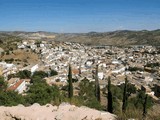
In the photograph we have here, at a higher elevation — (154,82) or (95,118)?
(95,118)

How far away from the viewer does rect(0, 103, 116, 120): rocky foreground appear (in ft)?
23.1

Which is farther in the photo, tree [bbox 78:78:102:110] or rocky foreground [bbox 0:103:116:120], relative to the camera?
tree [bbox 78:78:102:110]

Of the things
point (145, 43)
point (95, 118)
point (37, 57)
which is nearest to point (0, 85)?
point (95, 118)

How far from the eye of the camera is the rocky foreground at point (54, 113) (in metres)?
7.05

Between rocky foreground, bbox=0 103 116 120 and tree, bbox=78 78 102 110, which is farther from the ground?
rocky foreground, bbox=0 103 116 120

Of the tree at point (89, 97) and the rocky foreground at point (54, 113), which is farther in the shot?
the tree at point (89, 97)

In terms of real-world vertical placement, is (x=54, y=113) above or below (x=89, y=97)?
above

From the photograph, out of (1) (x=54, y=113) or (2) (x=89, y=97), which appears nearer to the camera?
(1) (x=54, y=113)

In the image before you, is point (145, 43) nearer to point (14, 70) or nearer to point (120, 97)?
point (14, 70)

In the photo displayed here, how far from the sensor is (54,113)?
7664mm

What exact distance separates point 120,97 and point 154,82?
22969mm

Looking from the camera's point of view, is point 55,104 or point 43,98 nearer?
point 55,104

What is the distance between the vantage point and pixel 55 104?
8.64 metres

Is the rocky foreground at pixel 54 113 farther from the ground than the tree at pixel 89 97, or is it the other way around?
the rocky foreground at pixel 54 113
